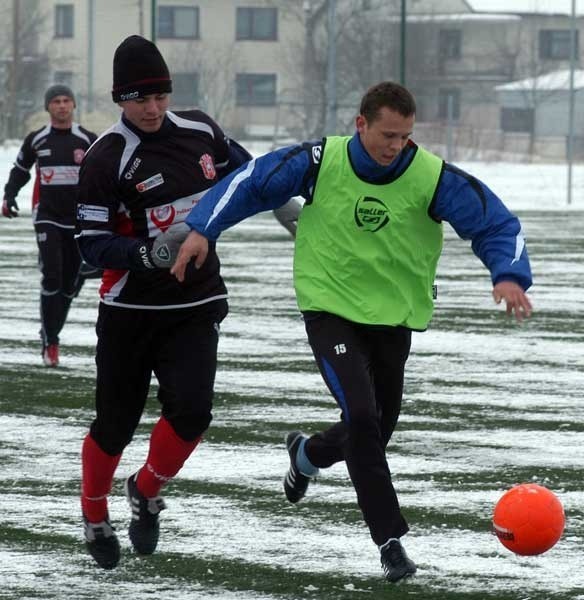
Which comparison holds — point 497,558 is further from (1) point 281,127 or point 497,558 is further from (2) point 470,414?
(1) point 281,127

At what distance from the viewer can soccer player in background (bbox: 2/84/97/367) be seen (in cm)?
1234

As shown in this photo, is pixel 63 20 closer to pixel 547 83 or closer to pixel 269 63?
pixel 269 63

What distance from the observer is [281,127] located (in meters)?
42.8

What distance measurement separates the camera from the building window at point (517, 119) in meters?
54.2

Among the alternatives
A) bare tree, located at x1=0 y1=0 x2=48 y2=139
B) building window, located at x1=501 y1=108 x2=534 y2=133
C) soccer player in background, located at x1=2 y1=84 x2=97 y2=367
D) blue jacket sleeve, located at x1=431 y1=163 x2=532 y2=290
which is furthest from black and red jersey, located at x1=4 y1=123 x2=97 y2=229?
building window, located at x1=501 y1=108 x2=534 y2=133

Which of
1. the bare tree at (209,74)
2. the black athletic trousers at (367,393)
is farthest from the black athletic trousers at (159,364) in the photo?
the bare tree at (209,74)

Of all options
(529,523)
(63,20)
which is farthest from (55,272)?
(63,20)

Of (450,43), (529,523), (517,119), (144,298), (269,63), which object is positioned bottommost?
(517,119)

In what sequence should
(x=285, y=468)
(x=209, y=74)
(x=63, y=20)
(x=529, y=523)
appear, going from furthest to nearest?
(x=63, y=20) → (x=209, y=74) → (x=285, y=468) → (x=529, y=523)

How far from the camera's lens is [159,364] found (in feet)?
21.7

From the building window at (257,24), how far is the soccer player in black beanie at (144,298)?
1682 inches

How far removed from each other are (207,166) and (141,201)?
1.07 feet

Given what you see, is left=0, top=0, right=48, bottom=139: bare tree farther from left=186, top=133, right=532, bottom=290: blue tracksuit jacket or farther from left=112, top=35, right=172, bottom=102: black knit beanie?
left=186, top=133, right=532, bottom=290: blue tracksuit jacket

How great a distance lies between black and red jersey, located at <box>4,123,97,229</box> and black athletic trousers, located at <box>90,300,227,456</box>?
5.80m
